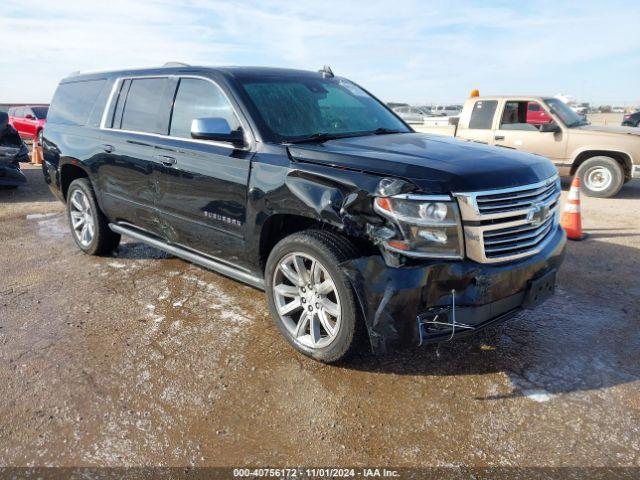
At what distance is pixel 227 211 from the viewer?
3646 mm

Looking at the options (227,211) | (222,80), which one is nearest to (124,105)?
(222,80)

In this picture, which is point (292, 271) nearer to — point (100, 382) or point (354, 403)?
point (354, 403)

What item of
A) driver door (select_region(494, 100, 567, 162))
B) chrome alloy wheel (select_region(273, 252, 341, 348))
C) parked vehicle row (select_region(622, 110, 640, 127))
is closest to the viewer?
chrome alloy wheel (select_region(273, 252, 341, 348))

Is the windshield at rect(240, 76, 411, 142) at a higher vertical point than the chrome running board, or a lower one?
higher

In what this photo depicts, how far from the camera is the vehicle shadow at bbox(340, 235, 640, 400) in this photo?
10.2 ft

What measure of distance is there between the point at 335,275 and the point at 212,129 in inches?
53.7

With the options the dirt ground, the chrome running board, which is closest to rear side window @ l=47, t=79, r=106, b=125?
the chrome running board

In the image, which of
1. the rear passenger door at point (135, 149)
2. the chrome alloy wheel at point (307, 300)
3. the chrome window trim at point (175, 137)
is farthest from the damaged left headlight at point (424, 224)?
the rear passenger door at point (135, 149)

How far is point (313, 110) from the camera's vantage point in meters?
3.93

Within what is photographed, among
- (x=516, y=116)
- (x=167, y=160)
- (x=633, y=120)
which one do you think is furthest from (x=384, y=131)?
(x=633, y=120)

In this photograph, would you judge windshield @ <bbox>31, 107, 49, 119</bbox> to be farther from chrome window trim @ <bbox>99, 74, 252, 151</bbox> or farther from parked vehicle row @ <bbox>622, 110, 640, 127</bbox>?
parked vehicle row @ <bbox>622, 110, 640, 127</bbox>

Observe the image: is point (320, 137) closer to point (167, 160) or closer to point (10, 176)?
point (167, 160)

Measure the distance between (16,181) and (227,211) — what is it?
7.88 meters

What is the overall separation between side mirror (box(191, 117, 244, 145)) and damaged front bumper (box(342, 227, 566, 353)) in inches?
52.4
